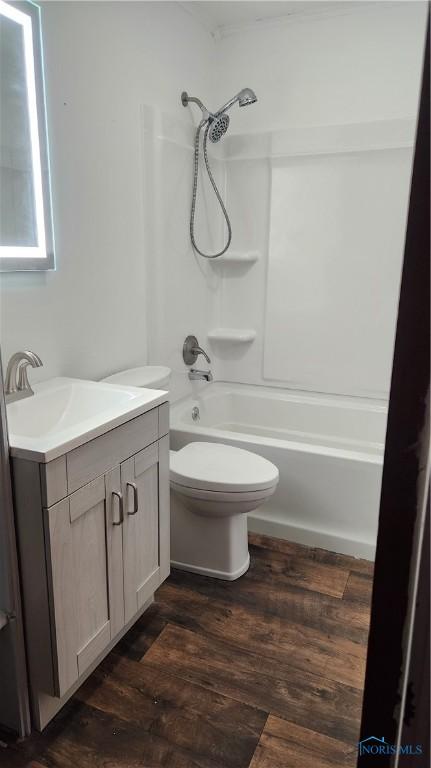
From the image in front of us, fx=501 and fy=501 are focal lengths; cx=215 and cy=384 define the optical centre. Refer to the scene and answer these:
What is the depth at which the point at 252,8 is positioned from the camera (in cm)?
255

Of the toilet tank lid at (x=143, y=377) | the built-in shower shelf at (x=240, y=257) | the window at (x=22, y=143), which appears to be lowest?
the toilet tank lid at (x=143, y=377)

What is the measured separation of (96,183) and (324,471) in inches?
60.9

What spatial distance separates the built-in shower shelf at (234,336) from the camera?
10.1ft

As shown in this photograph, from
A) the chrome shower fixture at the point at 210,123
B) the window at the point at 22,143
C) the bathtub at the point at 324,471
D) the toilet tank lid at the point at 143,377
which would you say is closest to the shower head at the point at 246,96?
the chrome shower fixture at the point at 210,123

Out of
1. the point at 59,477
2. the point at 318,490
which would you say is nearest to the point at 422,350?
the point at 59,477

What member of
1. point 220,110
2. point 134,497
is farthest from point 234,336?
point 134,497

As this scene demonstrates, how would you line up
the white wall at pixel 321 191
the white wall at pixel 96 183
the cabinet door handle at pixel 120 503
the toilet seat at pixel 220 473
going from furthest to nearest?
the white wall at pixel 321 191, the toilet seat at pixel 220 473, the white wall at pixel 96 183, the cabinet door handle at pixel 120 503

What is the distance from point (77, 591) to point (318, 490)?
126 cm

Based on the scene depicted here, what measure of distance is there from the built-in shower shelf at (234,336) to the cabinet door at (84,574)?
1729 millimetres

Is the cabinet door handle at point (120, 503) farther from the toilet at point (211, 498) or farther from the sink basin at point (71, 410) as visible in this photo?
the toilet at point (211, 498)

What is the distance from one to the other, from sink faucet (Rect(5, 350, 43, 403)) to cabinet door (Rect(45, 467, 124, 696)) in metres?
0.38

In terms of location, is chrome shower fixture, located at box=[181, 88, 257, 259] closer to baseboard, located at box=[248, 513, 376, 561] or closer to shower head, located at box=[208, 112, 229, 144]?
shower head, located at box=[208, 112, 229, 144]

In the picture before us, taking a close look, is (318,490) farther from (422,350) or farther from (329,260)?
(422,350)

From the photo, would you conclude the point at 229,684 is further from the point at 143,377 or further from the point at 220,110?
the point at 220,110
